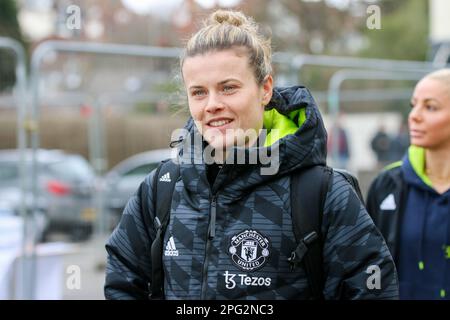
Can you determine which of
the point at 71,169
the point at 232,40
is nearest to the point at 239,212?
the point at 232,40

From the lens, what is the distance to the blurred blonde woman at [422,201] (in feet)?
12.0

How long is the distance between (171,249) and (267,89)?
2.06 ft

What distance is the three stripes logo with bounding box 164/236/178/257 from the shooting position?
236 cm

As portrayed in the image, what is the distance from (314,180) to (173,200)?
474 mm

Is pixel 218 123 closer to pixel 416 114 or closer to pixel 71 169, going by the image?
pixel 416 114

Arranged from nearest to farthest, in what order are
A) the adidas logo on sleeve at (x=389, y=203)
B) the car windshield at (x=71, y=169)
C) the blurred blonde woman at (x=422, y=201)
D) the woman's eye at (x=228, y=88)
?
the woman's eye at (x=228, y=88), the blurred blonde woman at (x=422, y=201), the adidas logo on sleeve at (x=389, y=203), the car windshield at (x=71, y=169)

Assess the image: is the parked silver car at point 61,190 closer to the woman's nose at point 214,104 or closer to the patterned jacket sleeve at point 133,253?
the patterned jacket sleeve at point 133,253

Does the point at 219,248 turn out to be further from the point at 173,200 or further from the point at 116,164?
the point at 116,164

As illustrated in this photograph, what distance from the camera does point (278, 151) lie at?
2295 millimetres

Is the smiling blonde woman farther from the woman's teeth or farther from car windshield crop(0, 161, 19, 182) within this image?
car windshield crop(0, 161, 19, 182)

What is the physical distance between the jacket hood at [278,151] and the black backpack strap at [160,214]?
6 centimetres

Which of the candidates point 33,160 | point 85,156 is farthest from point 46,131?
point 33,160

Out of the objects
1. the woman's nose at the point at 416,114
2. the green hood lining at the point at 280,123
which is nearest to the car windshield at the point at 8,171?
the woman's nose at the point at 416,114

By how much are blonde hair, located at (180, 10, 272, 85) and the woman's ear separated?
0.02 m
